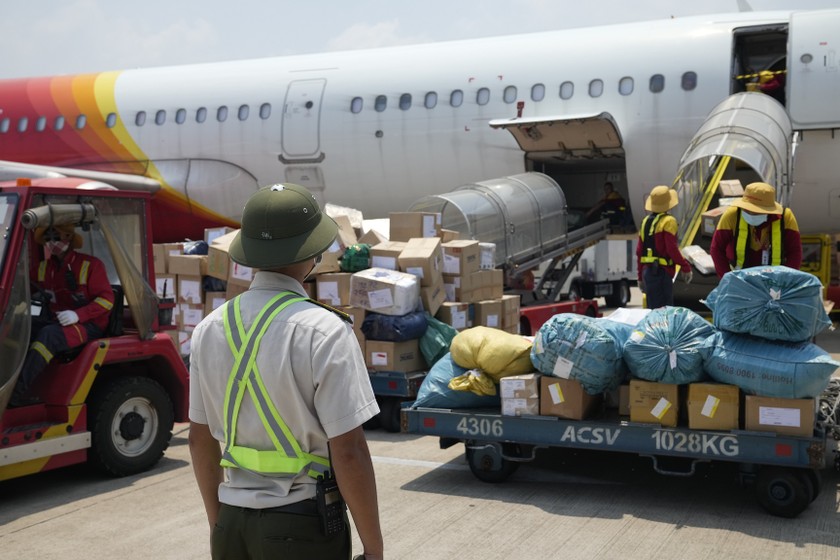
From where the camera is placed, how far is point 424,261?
8.13m

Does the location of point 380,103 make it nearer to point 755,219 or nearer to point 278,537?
point 755,219

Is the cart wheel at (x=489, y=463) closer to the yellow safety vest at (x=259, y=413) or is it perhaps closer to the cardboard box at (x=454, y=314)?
the cardboard box at (x=454, y=314)

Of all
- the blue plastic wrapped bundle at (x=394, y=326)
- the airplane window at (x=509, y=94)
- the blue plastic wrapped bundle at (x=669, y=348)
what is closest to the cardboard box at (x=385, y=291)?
the blue plastic wrapped bundle at (x=394, y=326)

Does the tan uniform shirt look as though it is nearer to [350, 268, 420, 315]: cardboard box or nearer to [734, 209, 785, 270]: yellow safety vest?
[350, 268, 420, 315]: cardboard box

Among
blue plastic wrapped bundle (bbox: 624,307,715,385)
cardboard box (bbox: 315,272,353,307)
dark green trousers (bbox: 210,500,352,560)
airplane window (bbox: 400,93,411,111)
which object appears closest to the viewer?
dark green trousers (bbox: 210,500,352,560)

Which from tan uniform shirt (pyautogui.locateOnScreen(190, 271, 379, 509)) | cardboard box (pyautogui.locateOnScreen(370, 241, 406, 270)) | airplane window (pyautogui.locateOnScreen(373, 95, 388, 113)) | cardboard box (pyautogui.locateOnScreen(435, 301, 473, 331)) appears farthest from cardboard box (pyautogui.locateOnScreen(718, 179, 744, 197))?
tan uniform shirt (pyautogui.locateOnScreen(190, 271, 379, 509))

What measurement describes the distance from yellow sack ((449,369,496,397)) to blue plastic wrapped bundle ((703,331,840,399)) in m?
1.41

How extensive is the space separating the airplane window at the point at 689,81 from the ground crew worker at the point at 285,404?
11.6m

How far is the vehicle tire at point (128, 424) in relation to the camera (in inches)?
246

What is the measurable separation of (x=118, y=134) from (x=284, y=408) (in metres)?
16.9

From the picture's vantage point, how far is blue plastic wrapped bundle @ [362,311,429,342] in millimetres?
7762

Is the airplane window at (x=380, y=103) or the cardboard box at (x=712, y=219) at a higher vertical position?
the airplane window at (x=380, y=103)

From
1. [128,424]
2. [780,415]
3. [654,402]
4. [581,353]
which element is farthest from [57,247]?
[780,415]

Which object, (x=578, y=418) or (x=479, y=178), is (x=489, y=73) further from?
(x=578, y=418)
